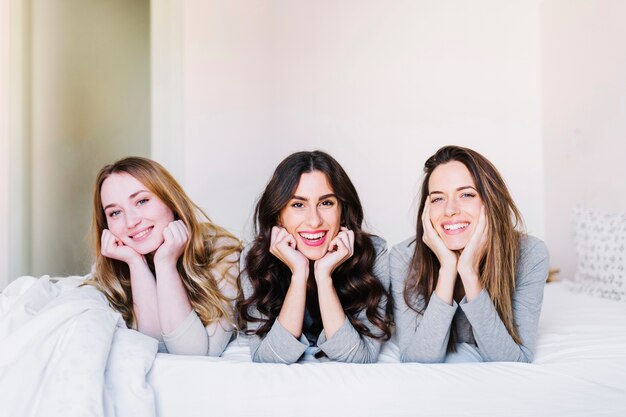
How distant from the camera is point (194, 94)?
11.0 feet

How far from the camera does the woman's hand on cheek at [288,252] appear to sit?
1657 mm

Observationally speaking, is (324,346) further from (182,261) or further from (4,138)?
(4,138)

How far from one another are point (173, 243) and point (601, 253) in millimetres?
1869

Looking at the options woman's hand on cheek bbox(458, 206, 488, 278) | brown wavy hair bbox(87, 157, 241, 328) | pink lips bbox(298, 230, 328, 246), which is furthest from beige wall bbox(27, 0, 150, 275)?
woman's hand on cheek bbox(458, 206, 488, 278)

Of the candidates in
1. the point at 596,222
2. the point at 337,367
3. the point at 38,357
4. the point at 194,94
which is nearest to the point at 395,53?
the point at 194,94

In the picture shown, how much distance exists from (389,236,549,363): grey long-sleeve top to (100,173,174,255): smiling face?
2.41ft

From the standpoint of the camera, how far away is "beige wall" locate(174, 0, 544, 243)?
3.48 metres

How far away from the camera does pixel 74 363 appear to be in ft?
4.45

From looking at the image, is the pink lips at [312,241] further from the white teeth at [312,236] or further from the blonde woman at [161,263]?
the blonde woman at [161,263]

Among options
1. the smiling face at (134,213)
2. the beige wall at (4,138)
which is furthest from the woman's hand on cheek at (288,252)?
the beige wall at (4,138)

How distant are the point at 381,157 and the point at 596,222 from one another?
4.74 ft

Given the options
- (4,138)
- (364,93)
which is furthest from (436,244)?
(4,138)

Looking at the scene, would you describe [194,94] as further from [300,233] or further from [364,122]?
[300,233]

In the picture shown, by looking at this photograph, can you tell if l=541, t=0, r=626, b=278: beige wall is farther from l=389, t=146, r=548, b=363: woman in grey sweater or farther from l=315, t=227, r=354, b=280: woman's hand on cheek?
l=315, t=227, r=354, b=280: woman's hand on cheek
